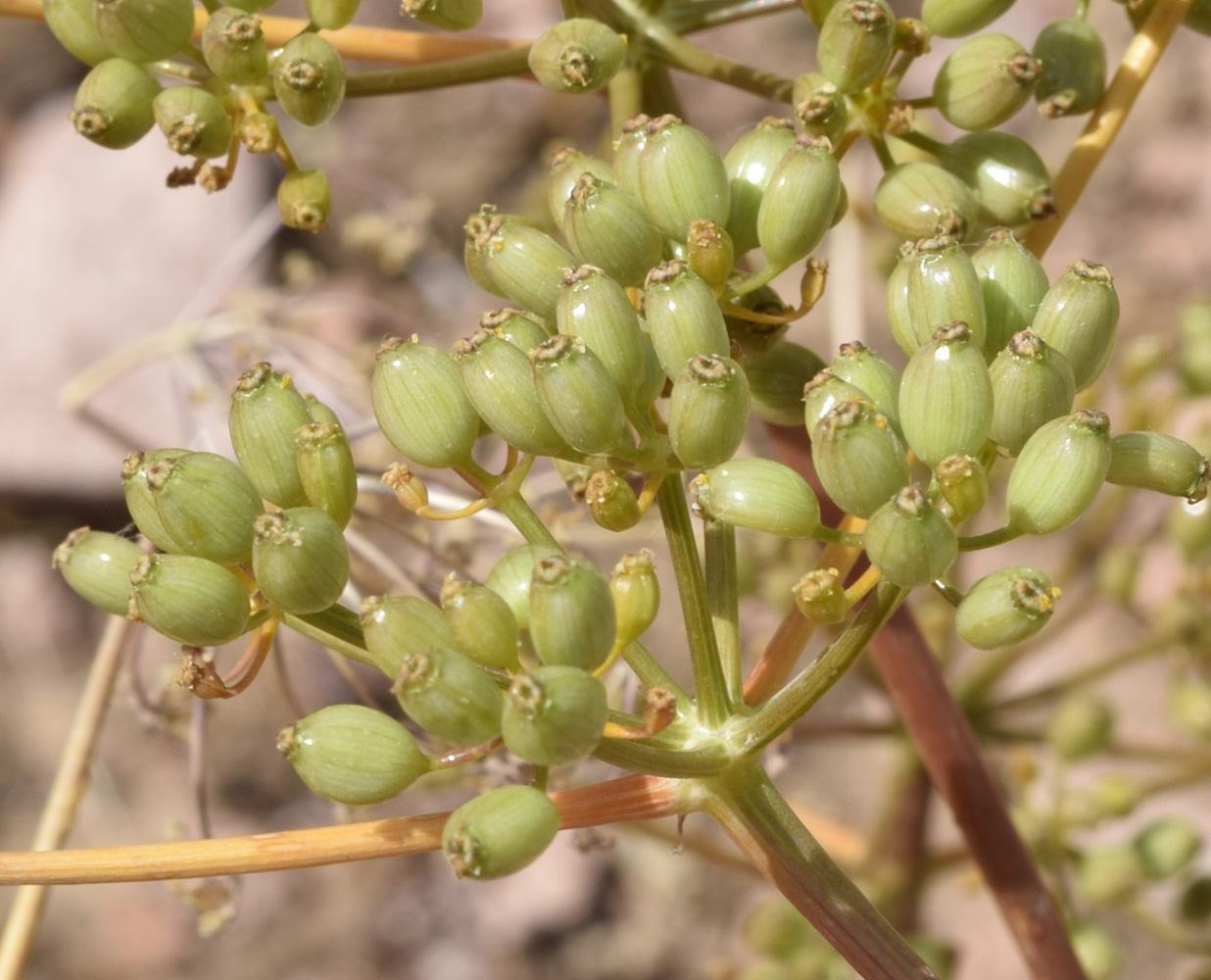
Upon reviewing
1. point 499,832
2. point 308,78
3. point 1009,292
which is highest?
point 308,78

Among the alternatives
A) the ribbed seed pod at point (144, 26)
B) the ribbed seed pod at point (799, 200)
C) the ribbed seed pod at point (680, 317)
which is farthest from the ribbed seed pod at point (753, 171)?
the ribbed seed pod at point (144, 26)

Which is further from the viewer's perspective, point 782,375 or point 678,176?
point 782,375

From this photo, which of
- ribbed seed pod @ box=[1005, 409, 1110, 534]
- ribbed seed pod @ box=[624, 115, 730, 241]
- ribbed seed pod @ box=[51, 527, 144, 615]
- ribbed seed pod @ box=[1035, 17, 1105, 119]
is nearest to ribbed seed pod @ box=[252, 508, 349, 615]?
ribbed seed pod @ box=[51, 527, 144, 615]

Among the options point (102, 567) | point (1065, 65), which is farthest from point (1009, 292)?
point (102, 567)

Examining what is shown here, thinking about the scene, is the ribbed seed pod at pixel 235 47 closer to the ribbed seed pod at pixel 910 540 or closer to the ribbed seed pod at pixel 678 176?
the ribbed seed pod at pixel 678 176

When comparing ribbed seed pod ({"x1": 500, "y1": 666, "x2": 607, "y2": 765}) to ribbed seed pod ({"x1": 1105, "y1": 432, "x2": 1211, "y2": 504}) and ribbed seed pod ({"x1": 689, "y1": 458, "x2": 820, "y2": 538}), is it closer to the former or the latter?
ribbed seed pod ({"x1": 689, "y1": 458, "x2": 820, "y2": 538})

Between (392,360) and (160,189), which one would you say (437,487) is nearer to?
(392,360)

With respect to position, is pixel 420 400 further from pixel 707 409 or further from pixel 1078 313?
pixel 1078 313
